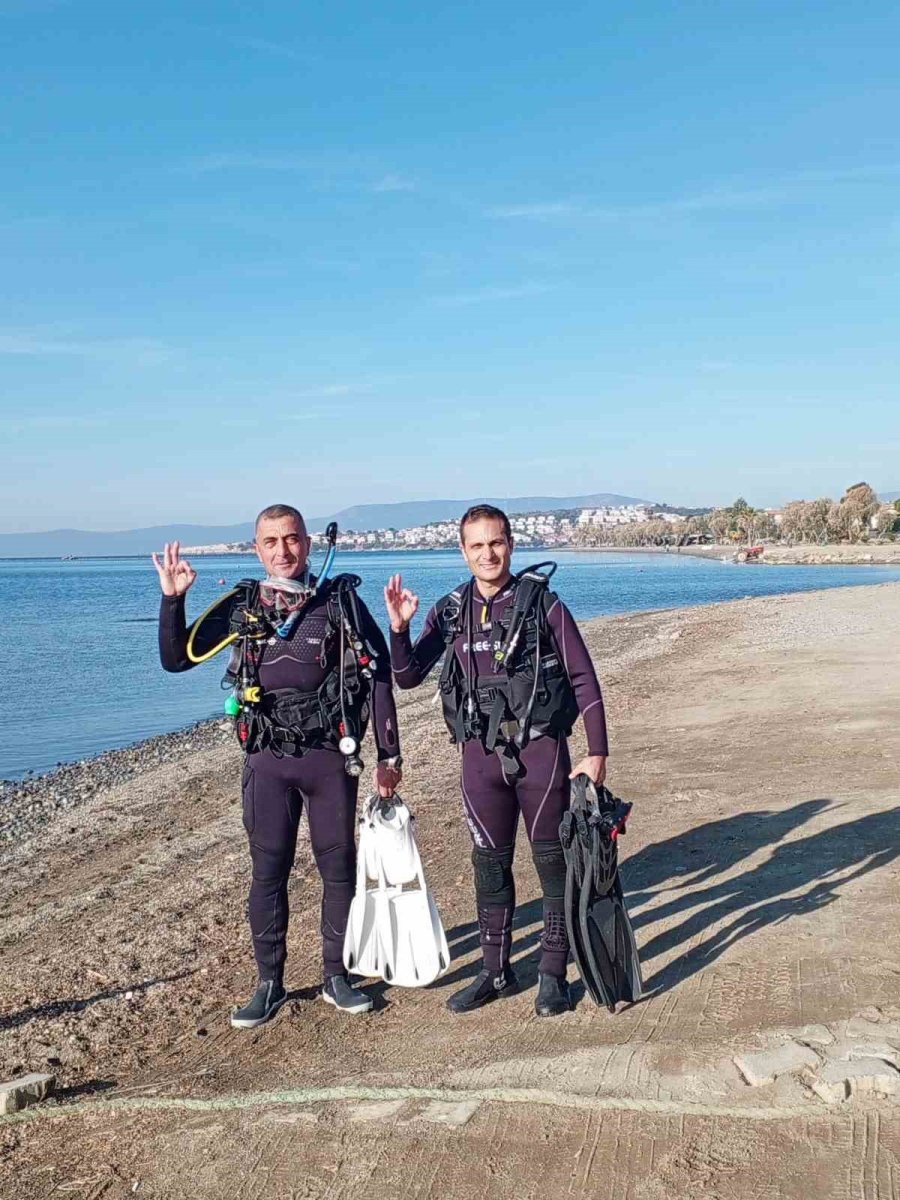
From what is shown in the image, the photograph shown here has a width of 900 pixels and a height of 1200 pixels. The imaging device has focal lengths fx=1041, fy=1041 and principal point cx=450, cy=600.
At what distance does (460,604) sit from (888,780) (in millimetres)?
5091

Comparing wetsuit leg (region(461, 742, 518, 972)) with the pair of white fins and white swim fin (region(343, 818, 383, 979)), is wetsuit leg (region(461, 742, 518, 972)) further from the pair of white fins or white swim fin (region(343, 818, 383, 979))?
white swim fin (region(343, 818, 383, 979))

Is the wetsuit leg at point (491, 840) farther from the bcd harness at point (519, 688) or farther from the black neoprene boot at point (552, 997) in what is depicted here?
the black neoprene boot at point (552, 997)

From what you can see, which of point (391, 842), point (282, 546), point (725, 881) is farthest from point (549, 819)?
point (725, 881)

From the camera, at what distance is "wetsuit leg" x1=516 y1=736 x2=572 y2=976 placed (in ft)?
14.0

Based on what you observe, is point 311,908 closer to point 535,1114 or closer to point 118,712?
point 535,1114

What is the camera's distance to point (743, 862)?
20.6ft

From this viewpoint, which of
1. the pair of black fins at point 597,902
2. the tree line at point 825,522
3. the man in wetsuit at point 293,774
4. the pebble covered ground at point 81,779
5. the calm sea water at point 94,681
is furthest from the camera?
the tree line at point 825,522

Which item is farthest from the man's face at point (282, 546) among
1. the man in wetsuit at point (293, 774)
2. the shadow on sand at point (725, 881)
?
the shadow on sand at point (725, 881)

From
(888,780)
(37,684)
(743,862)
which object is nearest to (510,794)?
(743,862)

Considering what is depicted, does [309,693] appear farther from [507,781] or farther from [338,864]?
[507,781]

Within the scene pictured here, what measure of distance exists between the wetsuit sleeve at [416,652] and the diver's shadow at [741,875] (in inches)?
65.7

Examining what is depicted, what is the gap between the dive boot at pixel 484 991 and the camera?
4395mm

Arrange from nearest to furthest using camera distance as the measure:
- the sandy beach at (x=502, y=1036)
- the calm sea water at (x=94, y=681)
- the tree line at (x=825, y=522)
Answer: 1. the sandy beach at (x=502, y=1036)
2. the calm sea water at (x=94, y=681)
3. the tree line at (x=825, y=522)

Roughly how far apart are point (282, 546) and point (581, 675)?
4.49 ft
